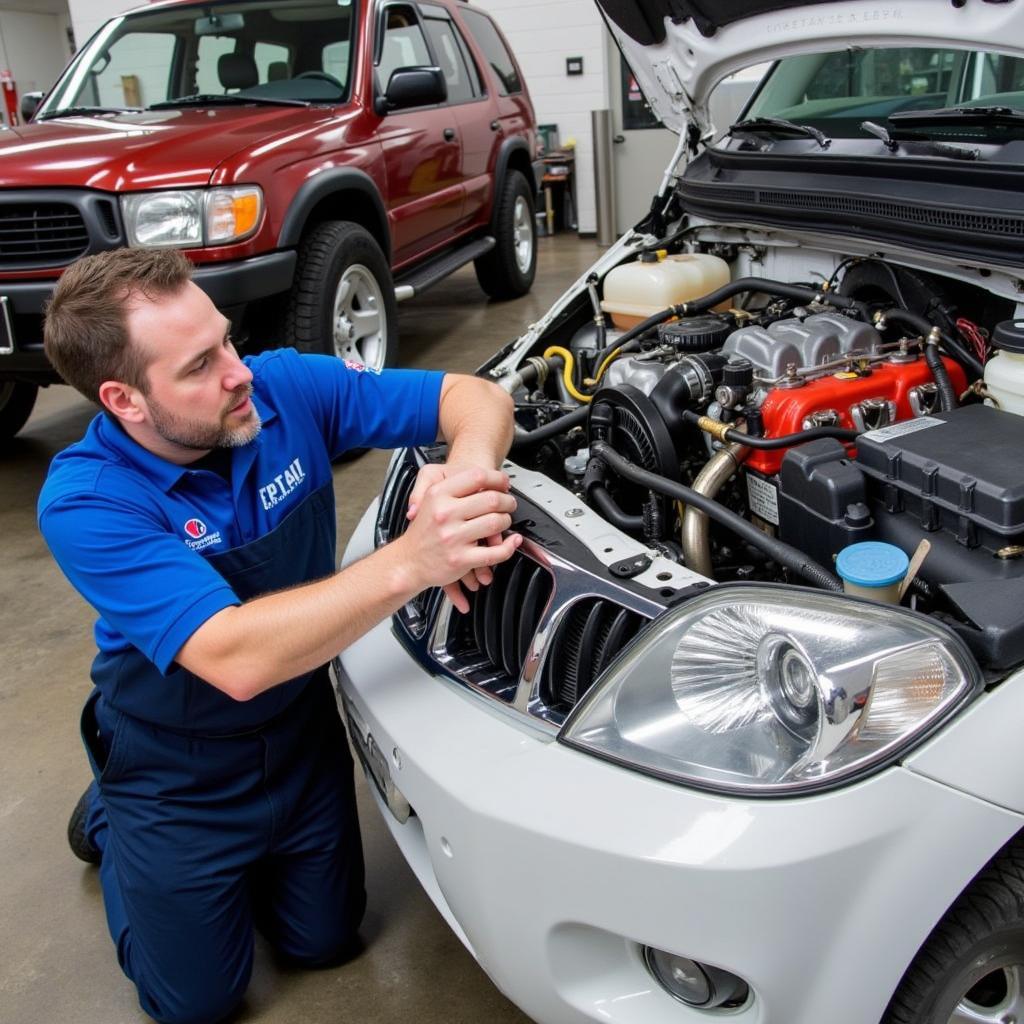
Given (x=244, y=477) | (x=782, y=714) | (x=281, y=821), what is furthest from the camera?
(x=281, y=821)

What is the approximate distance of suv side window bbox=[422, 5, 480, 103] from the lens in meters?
5.48

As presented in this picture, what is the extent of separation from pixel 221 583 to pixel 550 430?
2.52 ft

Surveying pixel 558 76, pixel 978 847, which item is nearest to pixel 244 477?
pixel 978 847

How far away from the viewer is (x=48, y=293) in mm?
3490

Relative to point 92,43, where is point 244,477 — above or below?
below

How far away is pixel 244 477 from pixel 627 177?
7.94 meters

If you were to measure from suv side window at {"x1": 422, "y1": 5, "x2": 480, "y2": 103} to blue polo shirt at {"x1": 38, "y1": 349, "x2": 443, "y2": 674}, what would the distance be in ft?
13.7

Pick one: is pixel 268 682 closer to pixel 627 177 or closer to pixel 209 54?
pixel 209 54

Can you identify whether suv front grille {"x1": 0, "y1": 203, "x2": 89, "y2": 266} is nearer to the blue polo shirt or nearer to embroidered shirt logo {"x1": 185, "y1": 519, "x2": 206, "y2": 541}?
the blue polo shirt

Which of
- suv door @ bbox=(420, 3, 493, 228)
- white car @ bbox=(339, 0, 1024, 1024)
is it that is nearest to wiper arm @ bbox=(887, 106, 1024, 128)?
white car @ bbox=(339, 0, 1024, 1024)

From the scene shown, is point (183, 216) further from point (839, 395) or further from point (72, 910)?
point (839, 395)

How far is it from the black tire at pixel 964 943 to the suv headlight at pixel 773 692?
0.76 feet

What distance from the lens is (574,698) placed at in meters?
1.41

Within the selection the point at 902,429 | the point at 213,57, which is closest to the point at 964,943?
the point at 902,429
